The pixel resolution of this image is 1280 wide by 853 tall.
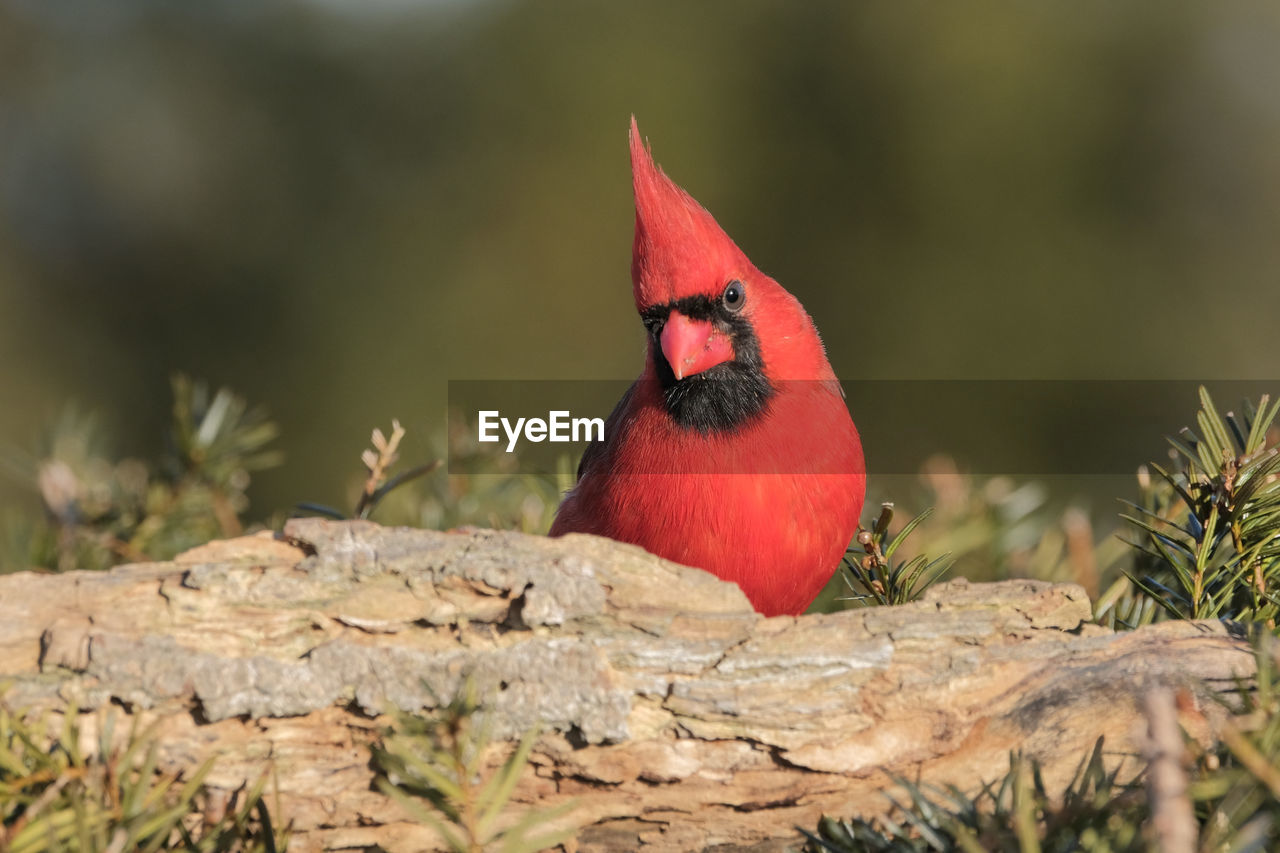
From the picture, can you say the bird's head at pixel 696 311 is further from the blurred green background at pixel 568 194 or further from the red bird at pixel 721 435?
the blurred green background at pixel 568 194

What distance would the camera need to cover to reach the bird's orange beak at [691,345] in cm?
211

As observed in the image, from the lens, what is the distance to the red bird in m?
1.97

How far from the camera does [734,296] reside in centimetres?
221

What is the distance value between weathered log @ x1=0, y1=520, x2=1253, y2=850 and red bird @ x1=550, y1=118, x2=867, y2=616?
0.59m

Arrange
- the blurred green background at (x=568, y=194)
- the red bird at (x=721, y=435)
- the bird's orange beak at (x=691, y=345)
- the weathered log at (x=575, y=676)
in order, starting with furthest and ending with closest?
1. the blurred green background at (x=568, y=194)
2. the bird's orange beak at (x=691, y=345)
3. the red bird at (x=721, y=435)
4. the weathered log at (x=575, y=676)

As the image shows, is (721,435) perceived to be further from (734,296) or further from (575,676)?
(575,676)

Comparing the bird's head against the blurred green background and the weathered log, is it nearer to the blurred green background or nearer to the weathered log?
the weathered log

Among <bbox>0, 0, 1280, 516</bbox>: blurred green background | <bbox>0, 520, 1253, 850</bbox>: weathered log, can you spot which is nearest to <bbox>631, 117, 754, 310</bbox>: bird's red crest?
<bbox>0, 520, 1253, 850</bbox>: weathered log

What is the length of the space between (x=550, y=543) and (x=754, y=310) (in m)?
1.00

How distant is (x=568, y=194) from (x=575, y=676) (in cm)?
536

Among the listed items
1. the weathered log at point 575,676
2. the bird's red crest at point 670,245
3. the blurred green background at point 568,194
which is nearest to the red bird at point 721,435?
the bird's red crest at point 670,245

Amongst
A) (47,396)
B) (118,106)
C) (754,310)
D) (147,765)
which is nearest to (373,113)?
(118,106)

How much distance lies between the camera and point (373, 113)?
6840 mm

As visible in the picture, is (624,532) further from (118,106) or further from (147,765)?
(118,106)
